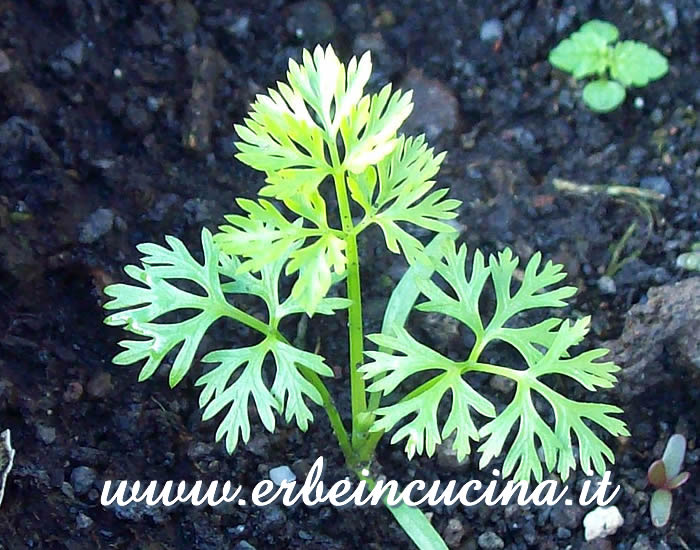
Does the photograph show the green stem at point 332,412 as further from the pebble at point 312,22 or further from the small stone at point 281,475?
the pebble at point 312,22

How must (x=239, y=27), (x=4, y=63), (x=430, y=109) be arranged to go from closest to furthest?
(x=4, y=63), (x=430, y=109), (x=239, y=27)

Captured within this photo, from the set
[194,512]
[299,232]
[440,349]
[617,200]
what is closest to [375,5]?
[617,200]

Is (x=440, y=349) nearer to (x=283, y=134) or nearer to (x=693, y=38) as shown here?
(x=283, y=134)

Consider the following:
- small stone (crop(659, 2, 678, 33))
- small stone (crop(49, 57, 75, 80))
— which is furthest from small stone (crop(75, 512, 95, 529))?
small stone (crop(659, 2, 678, 33))

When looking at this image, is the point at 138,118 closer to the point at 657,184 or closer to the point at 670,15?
the point at 657,184

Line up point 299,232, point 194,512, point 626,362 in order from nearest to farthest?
point 299,232
point 194,512
point 626,362

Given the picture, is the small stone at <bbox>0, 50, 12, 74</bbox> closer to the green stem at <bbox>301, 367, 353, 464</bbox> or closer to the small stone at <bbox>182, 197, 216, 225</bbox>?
the small stone at <bbox>182, 197, 216, 225</bbox>

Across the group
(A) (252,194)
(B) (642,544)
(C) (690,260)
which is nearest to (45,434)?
(A) (252,194)
